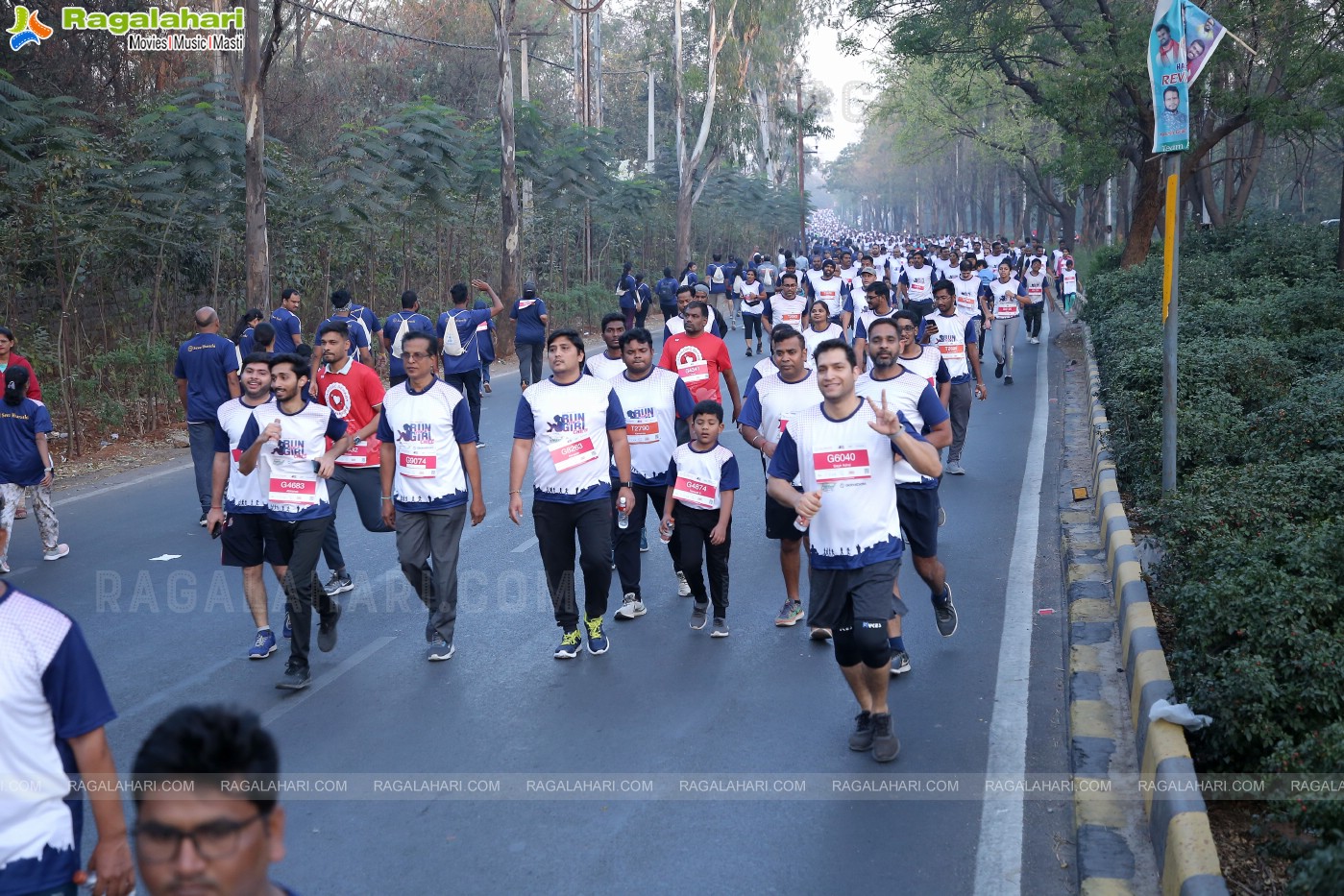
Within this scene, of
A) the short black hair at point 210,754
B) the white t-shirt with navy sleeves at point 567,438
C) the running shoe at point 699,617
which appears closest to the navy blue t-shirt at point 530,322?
the running shoe at point 699,617

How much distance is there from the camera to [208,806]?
228cm

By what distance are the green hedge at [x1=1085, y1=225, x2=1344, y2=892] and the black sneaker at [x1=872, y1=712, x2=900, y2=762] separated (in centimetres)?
126

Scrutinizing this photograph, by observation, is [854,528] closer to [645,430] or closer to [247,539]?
[645,430]

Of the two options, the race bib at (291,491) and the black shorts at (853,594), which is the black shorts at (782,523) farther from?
the race bib at (291,491)

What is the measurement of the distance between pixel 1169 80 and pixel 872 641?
4791 mm

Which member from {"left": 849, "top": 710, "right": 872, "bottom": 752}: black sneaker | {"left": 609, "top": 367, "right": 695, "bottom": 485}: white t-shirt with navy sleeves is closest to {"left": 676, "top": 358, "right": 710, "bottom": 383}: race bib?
{"left": 609, "top": 367, "right": 695, "bottom": 485}: white t-shirt with navy sleeves

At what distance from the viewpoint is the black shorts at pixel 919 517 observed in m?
7.34

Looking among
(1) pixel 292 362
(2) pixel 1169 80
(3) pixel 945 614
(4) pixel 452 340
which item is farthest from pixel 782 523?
(4) pixel 452 340

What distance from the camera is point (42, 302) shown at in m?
16.6

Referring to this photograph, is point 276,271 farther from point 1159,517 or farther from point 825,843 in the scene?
point 825,843

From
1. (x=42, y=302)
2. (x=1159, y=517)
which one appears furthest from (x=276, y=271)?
(x=1159, y=517)

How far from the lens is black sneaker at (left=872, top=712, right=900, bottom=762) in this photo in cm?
575

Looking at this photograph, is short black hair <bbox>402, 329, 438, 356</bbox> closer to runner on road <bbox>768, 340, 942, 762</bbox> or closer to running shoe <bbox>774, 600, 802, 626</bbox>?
runner on road <bbox>768, 340, 942, 762</bbox>

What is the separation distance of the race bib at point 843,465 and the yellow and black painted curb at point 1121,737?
1.62m
